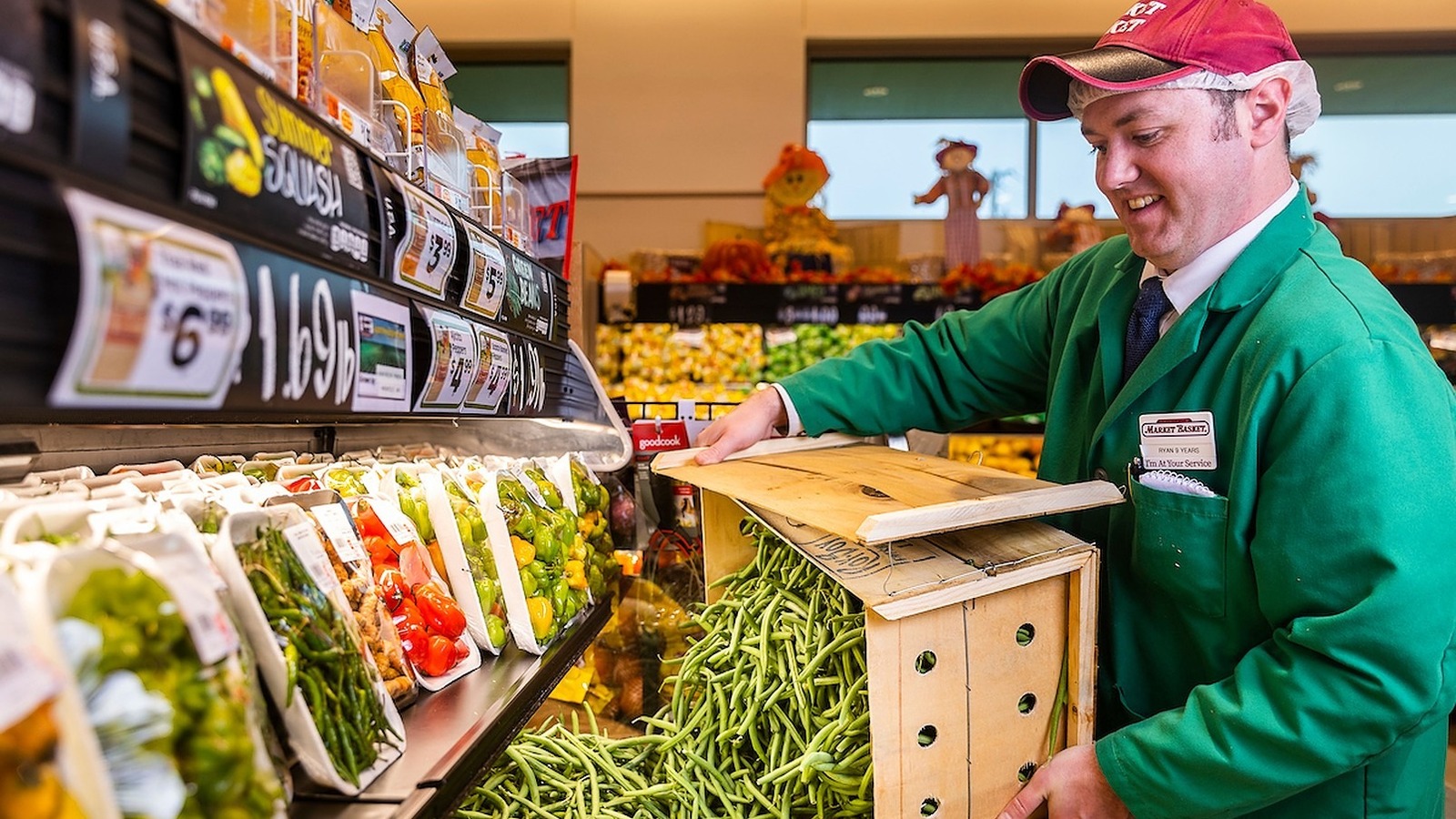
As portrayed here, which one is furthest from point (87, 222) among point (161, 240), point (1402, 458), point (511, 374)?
point (1402, 458)

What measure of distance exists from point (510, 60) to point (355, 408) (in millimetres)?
6370

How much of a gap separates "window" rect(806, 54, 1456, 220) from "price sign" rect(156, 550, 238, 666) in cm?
623

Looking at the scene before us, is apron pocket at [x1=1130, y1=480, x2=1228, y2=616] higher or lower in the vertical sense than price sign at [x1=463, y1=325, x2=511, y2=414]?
lower

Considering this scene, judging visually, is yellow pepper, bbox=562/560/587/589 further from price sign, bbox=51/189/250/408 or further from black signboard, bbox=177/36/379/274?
price sign, bbox=51/189/250/408

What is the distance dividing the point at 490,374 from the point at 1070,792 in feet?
3.66

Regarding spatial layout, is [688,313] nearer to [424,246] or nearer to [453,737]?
[424,246]

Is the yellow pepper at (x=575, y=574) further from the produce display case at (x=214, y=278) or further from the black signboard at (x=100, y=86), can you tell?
the black signboard at (x=100, y=86)

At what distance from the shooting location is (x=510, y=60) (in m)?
6.78

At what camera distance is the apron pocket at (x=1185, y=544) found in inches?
55.1

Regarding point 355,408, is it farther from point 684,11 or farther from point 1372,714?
point 684,11

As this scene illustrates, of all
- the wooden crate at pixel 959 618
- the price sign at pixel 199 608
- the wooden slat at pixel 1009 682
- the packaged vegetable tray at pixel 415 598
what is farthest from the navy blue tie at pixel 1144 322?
the price sign at pixel 199 608

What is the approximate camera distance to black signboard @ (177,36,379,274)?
0.74 m

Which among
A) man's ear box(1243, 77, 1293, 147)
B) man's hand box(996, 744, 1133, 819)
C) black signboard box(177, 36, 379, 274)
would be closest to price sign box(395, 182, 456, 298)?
black signboard box(177, 36, 379, 274)

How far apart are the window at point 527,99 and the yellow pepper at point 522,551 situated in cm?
563
